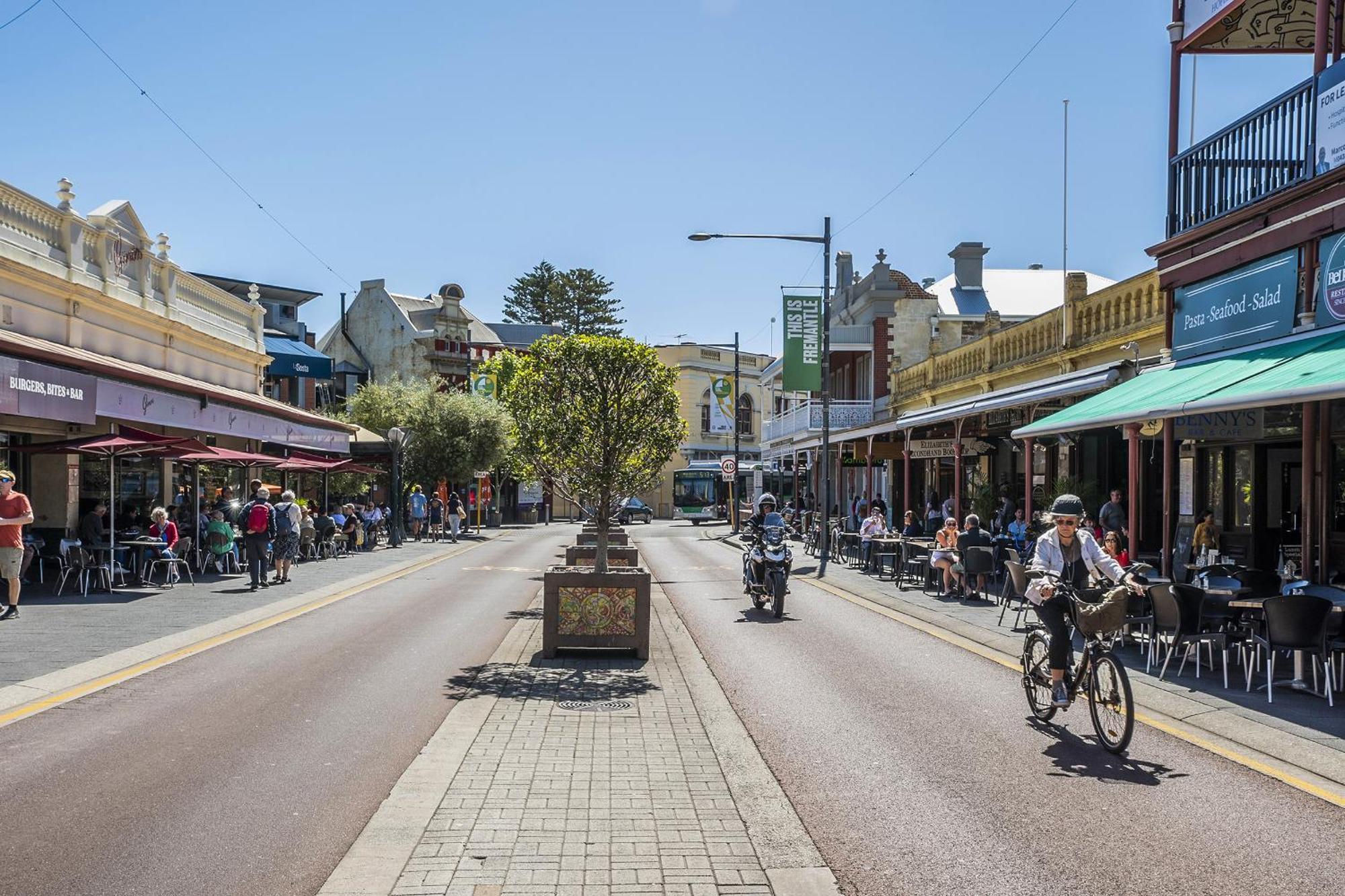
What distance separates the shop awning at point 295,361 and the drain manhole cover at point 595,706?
3015cm

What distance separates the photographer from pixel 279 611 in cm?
1575

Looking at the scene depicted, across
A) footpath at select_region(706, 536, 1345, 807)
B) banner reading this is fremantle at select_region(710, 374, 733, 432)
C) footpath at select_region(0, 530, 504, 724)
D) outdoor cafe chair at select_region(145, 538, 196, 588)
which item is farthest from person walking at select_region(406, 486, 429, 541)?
footpath at select_region(706, 536, 1345, 807)

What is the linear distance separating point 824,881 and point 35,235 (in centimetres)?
1977

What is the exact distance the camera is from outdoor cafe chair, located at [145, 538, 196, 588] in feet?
63.1

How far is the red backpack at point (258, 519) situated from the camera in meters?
18.8

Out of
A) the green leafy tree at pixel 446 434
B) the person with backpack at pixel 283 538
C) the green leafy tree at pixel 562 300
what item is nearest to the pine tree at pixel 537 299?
the green leafy tree at pixel 562 300

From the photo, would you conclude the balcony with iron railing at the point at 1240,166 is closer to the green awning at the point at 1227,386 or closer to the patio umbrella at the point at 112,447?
the green awning at the point at 1227,386

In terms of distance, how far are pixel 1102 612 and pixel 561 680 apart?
4741 millimetres

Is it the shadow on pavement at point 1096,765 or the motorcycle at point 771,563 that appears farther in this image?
the motorcycle at point 771,563

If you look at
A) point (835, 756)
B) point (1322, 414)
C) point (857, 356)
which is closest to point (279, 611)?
point (835, 756)

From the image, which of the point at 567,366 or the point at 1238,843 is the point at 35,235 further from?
the point at 1238,843

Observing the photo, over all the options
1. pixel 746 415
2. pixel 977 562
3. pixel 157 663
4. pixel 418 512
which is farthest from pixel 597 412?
pixel 746 415

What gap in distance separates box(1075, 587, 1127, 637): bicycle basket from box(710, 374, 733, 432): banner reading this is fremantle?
45.2 metres

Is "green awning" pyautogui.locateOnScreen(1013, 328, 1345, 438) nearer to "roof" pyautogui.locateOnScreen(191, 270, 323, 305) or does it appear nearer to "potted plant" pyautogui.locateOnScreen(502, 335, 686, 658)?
"potted plant" pyautogui.locateOnScreen(502, 335, 686, 658)
